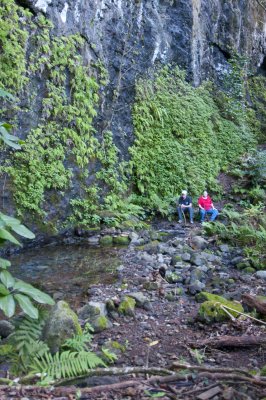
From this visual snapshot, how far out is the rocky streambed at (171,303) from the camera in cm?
404

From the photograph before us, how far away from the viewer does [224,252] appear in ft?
29.4

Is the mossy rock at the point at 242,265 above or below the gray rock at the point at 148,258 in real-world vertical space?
above

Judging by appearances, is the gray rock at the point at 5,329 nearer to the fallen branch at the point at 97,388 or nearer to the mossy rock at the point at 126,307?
the mossy rock at the point at 126,307

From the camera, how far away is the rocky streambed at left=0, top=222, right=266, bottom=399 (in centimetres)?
404

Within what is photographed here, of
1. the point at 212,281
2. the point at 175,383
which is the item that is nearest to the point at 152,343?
the point at 175,383

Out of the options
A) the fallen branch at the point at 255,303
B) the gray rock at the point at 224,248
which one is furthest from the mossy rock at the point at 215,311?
the gray rock at the point at 224,248

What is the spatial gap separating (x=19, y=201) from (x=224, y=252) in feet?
15.8

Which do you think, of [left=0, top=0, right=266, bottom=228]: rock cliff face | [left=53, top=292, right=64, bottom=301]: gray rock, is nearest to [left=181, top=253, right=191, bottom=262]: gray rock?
[left=53, top=292, right=64, bottom=301]: gray rock

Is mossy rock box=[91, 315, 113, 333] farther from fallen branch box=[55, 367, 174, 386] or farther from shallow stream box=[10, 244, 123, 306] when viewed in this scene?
fallen branch box=[55, 367, 174, 386]

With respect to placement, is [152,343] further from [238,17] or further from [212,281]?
[238,17]

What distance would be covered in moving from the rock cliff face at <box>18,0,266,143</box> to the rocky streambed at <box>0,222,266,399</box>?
543cm

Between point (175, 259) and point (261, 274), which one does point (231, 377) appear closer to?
point (261, 274)

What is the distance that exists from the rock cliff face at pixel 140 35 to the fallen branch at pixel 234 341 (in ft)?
24.2

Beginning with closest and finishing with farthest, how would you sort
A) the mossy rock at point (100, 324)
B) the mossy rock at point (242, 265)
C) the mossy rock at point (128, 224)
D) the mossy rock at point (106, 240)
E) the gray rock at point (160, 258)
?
1. the mossy rock at point (100, 324)
2. the mossy rock at point (242, 265)
3. the gray rock at point (160, 258)
4. the mossy rock at point (106, 240)
5. the mossy rock at point (128, 224)
